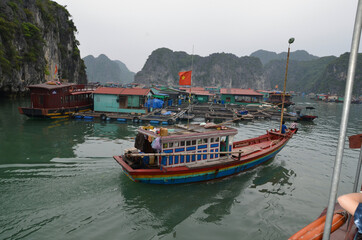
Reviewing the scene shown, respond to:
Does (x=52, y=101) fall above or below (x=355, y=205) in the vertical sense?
below

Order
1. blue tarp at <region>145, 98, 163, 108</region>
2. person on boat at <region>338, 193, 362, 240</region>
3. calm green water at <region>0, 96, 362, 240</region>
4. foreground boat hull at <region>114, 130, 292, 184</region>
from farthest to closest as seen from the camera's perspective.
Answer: blue tarp at <region>145, 98, 163, 108</region> → foreground boat hull at <region>114, 130, 292, 184</region> → calm green water at <region>0, 96, 362, 240</region> → person on boat at <region>338, 193, 362, 240</region>

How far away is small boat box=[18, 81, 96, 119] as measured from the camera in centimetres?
2607

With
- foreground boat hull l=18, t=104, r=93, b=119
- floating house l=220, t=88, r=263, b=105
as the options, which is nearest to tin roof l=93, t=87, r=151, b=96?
foreground boat hull l=18, t=104, r=93, b=119

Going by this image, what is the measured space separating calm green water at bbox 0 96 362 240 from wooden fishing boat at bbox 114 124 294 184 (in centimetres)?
67

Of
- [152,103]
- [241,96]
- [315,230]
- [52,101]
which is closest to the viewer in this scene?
[315,230]

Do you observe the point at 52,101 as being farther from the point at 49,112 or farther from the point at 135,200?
the point at 135,200

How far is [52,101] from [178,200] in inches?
978

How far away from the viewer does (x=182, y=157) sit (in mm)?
11062

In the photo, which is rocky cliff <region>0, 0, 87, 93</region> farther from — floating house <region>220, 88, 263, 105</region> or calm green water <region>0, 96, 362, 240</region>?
floating house <region>220, 88, 263, 105</region>

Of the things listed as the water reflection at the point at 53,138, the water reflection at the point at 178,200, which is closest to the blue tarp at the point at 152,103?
the water reflection at the point at 53,138

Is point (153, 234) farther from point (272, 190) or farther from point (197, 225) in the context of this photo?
point (272, 190)

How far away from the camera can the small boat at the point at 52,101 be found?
2607cm

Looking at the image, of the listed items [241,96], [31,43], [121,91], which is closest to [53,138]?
[121,91]

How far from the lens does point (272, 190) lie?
11844mm
